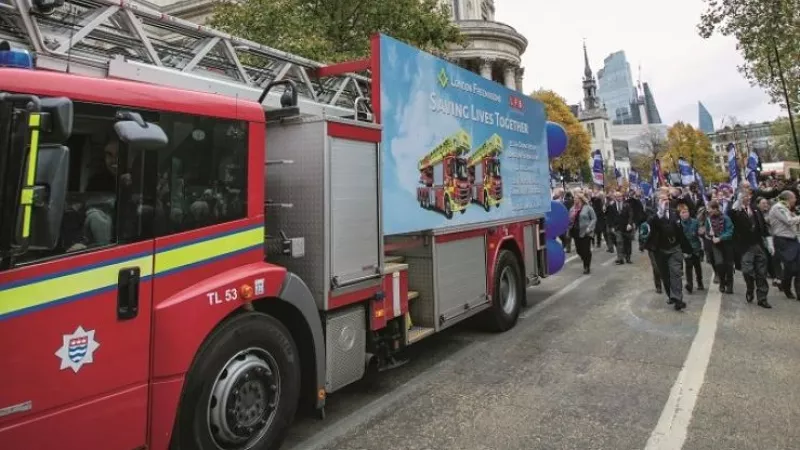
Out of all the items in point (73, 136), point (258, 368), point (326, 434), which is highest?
point (73, 136)

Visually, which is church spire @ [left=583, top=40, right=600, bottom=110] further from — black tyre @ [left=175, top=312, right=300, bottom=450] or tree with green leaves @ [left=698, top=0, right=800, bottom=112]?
black tyre @ [left=175, top=312, right=300, bottom=450]

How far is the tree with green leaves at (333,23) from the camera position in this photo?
1205 cm

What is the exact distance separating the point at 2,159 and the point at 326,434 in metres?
2.90

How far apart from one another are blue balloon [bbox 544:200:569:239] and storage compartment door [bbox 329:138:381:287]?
17.1 ft

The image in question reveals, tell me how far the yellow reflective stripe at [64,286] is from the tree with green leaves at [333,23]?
9.34 metres

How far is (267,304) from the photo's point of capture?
365cm

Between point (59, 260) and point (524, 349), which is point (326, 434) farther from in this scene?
point (524, 349)

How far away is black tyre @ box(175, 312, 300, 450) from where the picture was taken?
3.04m

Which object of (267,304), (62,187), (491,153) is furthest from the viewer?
(491,153)

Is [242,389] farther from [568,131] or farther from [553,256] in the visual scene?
[568,131]

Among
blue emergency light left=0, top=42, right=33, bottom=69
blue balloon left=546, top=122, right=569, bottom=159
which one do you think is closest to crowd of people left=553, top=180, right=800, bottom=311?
blue balloon left=546, top=122, right=569, bottom=159

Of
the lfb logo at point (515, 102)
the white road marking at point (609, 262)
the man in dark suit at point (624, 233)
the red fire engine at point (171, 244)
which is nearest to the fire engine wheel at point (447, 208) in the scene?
the red fire engine at point (171, 244)

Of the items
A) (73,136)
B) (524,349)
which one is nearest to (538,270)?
(524,349)

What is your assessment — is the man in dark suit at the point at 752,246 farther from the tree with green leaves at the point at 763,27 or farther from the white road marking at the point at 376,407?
the tree with green leaves at the point at 763,27
